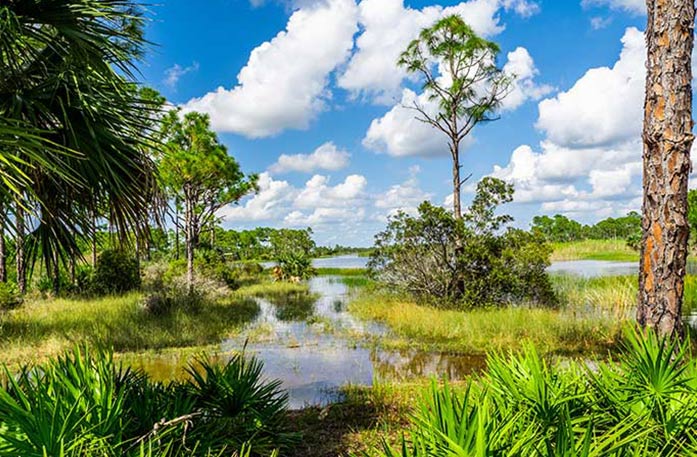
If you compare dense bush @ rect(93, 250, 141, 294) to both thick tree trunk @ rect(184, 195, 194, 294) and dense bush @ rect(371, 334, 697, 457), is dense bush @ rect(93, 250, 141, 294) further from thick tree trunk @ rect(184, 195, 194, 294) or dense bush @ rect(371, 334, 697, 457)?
dense bush @ rect(371, 334, 697, 457)

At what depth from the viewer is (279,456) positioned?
4.16m

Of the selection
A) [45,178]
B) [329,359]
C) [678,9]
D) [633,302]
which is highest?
[678,9]

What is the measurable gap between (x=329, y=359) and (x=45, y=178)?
6.35 m

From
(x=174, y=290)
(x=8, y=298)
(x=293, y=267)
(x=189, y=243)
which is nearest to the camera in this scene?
(x=8, y=298)

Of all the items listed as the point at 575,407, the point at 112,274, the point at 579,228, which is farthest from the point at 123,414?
the point at 579,228

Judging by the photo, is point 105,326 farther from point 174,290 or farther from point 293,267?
point 293,267

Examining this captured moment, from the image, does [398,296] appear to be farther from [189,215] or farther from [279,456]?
[279,456]

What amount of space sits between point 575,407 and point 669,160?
2.56 meters

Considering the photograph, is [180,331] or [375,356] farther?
[180,331]

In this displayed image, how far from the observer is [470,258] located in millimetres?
14141

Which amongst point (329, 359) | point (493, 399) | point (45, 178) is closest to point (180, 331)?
point (329, 359)

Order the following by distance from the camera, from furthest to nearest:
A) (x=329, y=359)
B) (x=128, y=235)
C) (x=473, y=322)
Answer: (x=473, y=322), (x=329, y=359), (x=128, y=235)

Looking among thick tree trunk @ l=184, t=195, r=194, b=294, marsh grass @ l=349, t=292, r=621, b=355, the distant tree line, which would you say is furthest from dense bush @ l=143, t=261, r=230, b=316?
the distant tree line

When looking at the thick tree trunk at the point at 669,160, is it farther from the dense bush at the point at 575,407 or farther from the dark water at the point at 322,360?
the dark water at the point at 322,360
